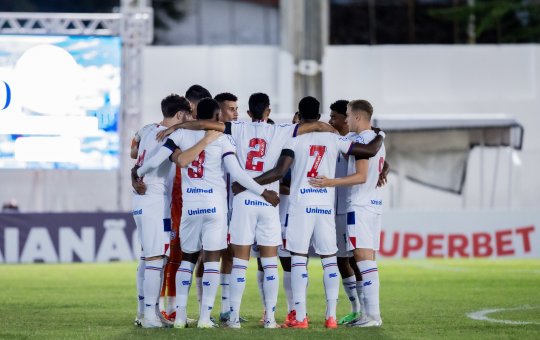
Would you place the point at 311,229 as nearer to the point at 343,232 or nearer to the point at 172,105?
the point at 343,232

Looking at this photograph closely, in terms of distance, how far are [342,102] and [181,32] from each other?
43.3 meters

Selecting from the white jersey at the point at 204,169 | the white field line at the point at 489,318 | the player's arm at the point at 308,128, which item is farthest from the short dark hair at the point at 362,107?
the white field line at the point at 489,318

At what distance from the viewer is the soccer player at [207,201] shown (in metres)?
10.9

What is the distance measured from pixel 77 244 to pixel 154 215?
49.2 feet

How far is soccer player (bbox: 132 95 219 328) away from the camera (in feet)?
36.8

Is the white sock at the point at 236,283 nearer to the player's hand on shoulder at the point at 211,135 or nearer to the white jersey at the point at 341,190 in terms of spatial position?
the player's hand on shoulder at the point at 211,135

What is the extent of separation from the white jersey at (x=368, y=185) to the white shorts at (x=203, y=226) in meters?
1.32

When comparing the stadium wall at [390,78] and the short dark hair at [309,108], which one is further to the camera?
the stadium wall at [390,78]

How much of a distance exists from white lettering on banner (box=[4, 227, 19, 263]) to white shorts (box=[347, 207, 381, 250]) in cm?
1560

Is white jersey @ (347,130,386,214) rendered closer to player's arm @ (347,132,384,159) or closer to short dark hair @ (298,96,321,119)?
player's arm @ (347,132,384,159)

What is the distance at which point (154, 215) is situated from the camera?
11.3m

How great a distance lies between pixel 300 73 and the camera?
3269cm

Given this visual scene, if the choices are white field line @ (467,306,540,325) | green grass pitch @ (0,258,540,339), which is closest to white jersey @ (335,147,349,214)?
green grass pitch @ (0,258,540,339)

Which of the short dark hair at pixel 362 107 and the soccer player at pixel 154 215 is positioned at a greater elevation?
the short dark hair at pixel 362 107
